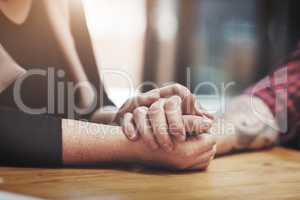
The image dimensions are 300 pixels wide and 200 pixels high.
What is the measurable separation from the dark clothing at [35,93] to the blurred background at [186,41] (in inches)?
3.9

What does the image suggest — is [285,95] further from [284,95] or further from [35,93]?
[35,93]

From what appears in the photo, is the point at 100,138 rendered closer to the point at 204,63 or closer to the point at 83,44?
the point at 83,44

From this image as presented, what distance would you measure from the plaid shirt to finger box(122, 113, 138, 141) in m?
0.54

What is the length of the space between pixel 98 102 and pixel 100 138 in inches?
5.1

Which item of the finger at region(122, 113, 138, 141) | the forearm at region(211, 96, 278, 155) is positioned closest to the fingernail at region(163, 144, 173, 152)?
the finger at region(122, 113, 138, 141)

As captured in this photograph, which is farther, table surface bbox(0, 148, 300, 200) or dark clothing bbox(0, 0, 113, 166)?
dark clothing bbox(0, 0, 113, 166)

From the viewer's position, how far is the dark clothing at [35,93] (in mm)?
1466

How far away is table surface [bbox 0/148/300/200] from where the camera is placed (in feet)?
4.40

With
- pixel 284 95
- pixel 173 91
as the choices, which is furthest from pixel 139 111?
pixel 284 95

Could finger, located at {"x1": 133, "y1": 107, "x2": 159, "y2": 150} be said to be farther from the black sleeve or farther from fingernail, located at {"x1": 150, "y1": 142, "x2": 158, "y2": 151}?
the black sleeve

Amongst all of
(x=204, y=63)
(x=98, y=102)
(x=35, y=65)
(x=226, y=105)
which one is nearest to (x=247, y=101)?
(x=226, y=105)

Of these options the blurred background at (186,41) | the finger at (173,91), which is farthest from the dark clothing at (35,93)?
the finger at (173,91)

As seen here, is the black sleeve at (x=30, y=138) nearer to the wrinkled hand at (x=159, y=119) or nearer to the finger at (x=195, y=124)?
the wrinkled hand at (x=159, y=119)

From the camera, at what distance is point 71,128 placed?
148 cm
